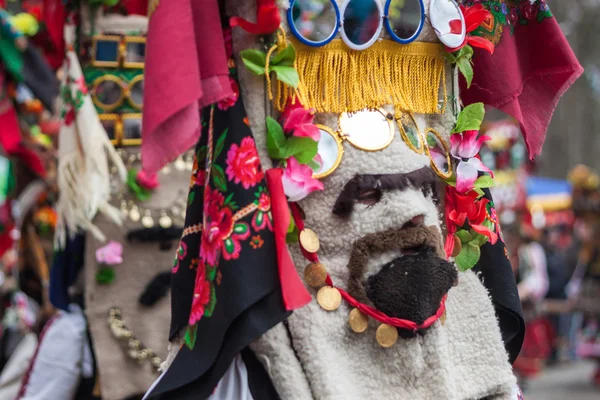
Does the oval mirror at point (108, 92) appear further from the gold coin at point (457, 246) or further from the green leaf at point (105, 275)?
the gold coin at point (457, 246)

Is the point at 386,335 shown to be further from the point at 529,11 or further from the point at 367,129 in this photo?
the point at 529,11

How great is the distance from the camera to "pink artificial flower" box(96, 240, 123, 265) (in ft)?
10.9

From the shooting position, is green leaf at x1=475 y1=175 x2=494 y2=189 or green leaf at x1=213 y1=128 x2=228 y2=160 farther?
green leaf at x1=475 y1=175 x2=494 y2=189

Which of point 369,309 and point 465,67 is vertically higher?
point 465,67

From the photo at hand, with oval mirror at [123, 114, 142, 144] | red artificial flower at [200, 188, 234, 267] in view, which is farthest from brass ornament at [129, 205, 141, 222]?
red artificial flower at [200, 188, 234, 267]

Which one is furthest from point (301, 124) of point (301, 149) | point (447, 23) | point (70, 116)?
point (70, 116)

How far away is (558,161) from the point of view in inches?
983

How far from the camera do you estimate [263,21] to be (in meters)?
2.00

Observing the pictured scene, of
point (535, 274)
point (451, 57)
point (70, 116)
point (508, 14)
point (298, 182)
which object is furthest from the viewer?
point (535, 274)

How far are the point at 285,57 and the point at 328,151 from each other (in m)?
0.25

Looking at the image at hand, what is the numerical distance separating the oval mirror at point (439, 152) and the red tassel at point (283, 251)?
474mm

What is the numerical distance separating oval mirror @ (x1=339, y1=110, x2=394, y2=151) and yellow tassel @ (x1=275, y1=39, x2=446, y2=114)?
2 centimetres

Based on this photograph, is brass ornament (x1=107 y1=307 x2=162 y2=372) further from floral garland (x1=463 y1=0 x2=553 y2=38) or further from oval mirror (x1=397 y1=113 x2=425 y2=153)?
floral garland (x1=463 y1=0 x2=553 y2=38)

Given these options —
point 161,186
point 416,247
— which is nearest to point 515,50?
point 416,247
